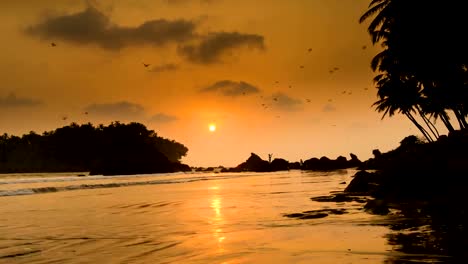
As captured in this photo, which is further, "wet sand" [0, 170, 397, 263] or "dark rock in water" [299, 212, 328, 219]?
"dark rock in water" [299, 212, 328, 219]

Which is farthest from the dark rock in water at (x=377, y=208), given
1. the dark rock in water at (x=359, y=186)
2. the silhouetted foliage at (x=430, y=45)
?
the silhouetted foliage at (x=430, y=45)

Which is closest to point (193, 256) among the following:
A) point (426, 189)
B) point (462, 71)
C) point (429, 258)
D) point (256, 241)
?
point (256, 241)

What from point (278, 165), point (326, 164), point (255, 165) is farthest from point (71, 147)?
point (326, 164)

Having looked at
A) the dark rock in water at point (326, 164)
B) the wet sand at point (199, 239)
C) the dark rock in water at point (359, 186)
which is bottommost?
the wet sand at point (199, 239)

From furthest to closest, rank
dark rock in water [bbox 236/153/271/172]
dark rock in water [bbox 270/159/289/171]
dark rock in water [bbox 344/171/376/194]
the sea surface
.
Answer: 1. dark rock in water [bbox 236/153/271/172]
2. dark rock in water [bbox 270/159/289/171]
3. dark rock in water [bbox 344/171/376/194]
4. the sea surface

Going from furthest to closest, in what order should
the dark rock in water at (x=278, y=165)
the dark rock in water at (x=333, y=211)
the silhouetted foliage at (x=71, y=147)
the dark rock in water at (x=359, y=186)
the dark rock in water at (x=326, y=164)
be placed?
the silhouetted foliage at (x=71, y=147), the dark rock in water at (x=278, y=165), the dark rock in water at (x=326, y=164), the dark rock in water at (x=359, y=186), the dark rock in water at (x=333, y=211)

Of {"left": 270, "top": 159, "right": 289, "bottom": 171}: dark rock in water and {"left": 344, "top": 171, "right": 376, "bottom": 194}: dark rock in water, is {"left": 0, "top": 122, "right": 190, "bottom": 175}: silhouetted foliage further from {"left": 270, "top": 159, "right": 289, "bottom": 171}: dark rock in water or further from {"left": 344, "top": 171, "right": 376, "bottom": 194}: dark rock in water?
{"left": 344, "top": 171, "right": 376, "bottom": 194}: dark rock in water

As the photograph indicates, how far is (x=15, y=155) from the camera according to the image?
17962 centimetres

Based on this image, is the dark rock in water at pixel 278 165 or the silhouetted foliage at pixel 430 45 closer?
the silhouetted foliage at pixel 430 45

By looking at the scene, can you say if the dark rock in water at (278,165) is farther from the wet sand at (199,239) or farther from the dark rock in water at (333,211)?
the wet sand at (199,239)

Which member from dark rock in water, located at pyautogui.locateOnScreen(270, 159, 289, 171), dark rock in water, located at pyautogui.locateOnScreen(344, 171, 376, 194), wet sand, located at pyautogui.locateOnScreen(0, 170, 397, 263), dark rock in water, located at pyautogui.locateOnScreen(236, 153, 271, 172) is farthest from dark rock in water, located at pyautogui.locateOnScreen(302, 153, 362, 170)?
wet sand, located at pyautogui.locateOnScreen(0, 170, 397, 263)

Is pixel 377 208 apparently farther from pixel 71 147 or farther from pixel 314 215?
pixel 71 147

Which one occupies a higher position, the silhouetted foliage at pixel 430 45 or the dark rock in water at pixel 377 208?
the silhouetted foliage at pixel 430 45

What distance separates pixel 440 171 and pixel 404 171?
1293 millimetres
